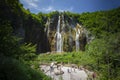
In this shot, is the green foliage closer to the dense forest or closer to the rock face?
the dense forest

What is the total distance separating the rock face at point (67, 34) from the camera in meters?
36.4

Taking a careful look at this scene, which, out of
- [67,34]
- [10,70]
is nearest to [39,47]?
[67,34]

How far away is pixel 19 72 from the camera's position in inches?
269

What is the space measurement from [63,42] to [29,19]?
22.9 ft

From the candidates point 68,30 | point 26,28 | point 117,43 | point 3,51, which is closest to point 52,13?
point 68,30

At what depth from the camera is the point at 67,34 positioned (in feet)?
121

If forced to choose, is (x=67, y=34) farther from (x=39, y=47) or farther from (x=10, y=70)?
(x=10, y=70)

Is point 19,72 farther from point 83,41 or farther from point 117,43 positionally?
point 83,41

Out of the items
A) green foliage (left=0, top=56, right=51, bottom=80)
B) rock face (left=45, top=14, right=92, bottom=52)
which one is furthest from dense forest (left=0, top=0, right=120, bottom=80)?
rock face (left=45, top=14, right=92, bottom=52)

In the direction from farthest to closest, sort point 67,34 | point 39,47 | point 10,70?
point 67,34, point 39,47, point 10,70

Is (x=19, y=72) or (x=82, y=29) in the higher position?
(x=82, y=29)

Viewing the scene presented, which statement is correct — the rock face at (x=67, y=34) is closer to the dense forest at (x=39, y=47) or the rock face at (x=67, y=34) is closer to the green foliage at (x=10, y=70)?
the dense forest at (x=39, y=47)

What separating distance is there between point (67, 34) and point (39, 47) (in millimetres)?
5411

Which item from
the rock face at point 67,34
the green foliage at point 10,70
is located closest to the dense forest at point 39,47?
the green foliage at point 10,70
